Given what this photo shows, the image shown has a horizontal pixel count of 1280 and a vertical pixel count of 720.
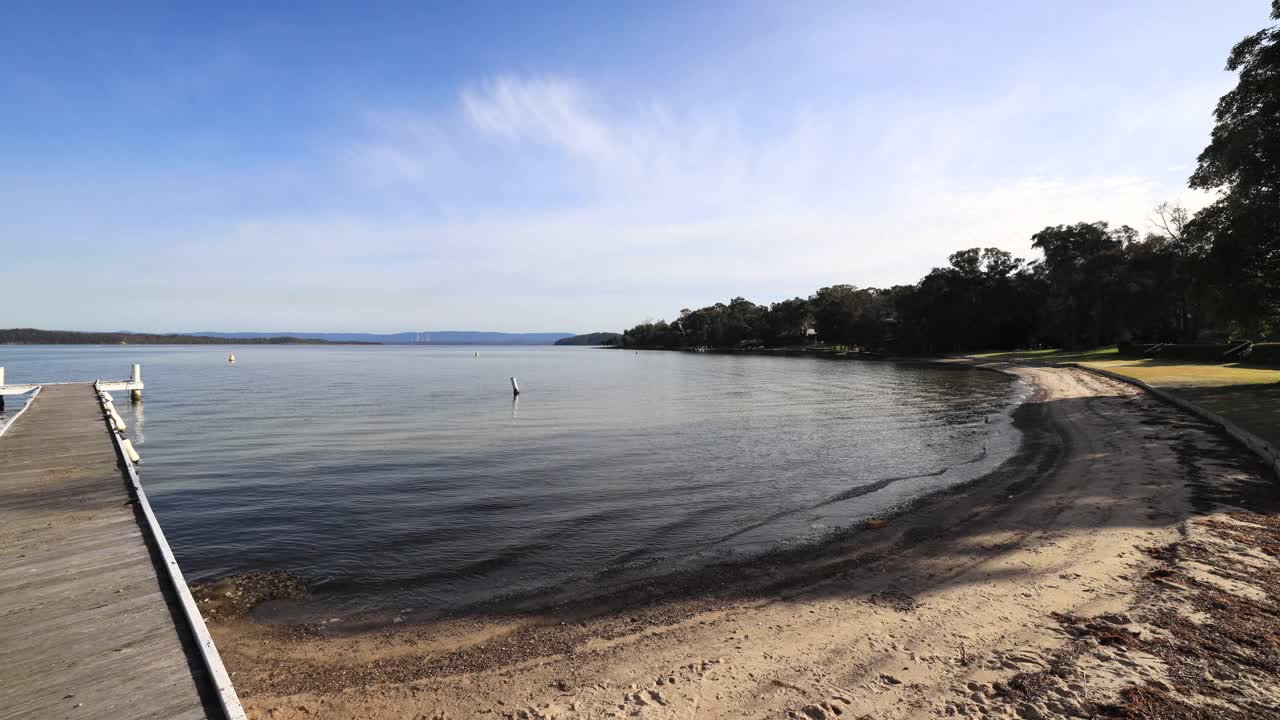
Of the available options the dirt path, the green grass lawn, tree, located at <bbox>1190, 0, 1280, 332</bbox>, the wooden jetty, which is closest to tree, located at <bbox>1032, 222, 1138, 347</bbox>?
the green grass lawn

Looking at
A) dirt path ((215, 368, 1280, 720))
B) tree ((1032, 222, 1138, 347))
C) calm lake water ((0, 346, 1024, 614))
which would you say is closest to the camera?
dirt path ((215, 368, 1280, 720))

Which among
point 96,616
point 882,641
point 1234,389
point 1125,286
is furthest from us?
point 1125,286

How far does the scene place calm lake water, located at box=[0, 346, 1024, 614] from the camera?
9.80 meters

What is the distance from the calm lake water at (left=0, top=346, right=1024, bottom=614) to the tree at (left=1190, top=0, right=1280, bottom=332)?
1035cm

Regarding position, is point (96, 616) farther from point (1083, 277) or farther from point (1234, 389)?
point (1083, 277)

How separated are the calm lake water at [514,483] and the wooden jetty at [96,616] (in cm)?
→ 147

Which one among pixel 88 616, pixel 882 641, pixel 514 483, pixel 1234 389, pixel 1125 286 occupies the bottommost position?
pixel 514 483

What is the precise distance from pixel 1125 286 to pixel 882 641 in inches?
3391

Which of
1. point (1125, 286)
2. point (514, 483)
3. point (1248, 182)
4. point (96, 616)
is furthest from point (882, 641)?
point (1125, 286)

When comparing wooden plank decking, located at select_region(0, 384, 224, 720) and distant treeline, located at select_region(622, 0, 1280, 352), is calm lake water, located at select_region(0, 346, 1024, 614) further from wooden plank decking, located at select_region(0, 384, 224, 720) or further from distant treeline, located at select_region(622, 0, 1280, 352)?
distant treeline, located at select_region(622, 0, 1280, 352)

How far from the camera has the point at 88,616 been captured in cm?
603

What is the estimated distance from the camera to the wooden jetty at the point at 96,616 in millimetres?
4688

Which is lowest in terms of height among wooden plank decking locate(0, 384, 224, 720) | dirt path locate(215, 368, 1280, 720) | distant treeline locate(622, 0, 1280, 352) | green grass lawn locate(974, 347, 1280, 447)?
dirt path locate(215, 368, 1280, 720)

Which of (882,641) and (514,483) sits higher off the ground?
(882,641)
